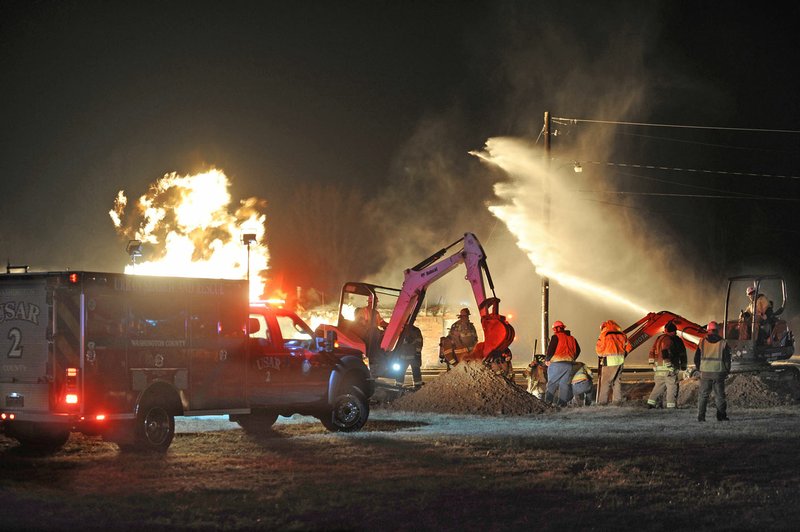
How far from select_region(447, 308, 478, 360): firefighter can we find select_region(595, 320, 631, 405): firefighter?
131 inches

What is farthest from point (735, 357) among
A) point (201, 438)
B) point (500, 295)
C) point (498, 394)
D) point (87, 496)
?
point (500, 295)

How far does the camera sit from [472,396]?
2236 centimetres

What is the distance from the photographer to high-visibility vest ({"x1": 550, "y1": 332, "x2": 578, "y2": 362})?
2383cm

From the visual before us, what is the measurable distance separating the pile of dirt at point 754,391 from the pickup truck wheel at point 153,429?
12.7 m

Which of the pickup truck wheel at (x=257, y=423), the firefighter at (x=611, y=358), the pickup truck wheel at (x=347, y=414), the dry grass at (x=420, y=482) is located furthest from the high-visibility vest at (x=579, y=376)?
the pickup truck wheel at (x=257, y=423)

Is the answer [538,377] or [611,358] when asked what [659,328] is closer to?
[611,358]

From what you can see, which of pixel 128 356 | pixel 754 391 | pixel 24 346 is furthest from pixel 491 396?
pixel 24 346

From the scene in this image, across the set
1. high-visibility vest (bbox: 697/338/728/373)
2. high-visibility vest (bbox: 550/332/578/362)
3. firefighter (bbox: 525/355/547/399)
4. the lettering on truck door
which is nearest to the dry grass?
the lettering on truck door

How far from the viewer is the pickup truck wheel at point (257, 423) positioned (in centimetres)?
1794

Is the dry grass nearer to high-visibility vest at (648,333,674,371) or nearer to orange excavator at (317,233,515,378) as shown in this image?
high-visibility vest at (648,333,674,371)

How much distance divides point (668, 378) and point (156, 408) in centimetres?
1206

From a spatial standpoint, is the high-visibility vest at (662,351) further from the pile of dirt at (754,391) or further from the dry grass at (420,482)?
the dry grass at (420,482)

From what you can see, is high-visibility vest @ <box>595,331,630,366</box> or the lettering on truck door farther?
high-visibility vest @ <box>595,331,630,366</box>

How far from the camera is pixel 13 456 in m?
14.7
